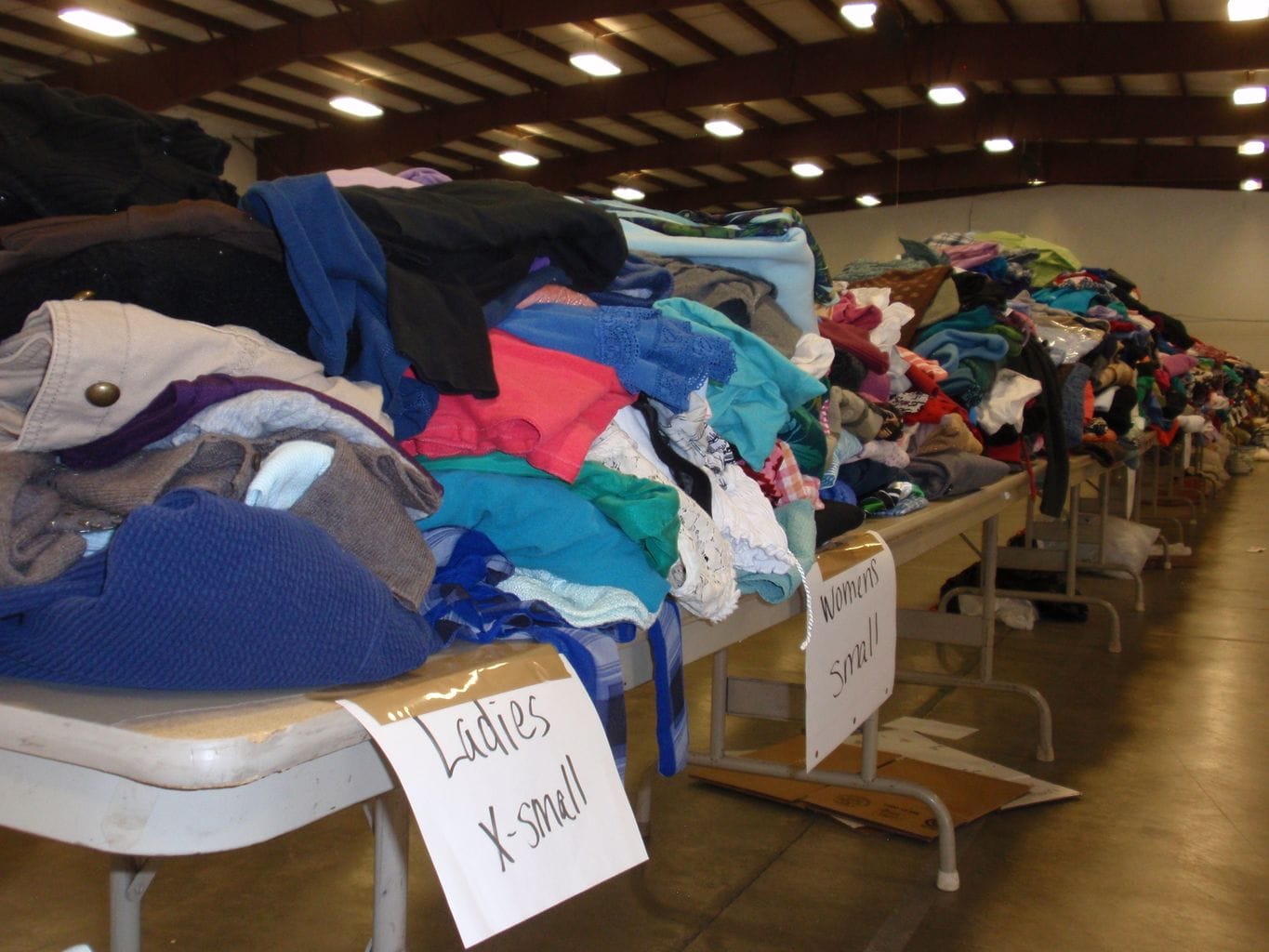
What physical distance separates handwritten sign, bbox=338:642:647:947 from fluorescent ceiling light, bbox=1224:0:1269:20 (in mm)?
8716

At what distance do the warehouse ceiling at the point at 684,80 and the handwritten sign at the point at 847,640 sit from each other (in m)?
6.81

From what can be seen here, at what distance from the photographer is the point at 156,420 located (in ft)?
2.27

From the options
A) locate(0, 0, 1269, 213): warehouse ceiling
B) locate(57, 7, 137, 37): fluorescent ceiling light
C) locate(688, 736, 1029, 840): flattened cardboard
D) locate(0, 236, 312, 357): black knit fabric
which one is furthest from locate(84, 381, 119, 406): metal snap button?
locate(57, 7, 137, 37): fluorescent ceiling light

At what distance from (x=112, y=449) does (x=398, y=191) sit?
0.43 m

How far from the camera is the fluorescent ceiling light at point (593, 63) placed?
921cm

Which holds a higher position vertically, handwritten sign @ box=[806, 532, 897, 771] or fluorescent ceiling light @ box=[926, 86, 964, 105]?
fluorescent ceiling light @ box=[926, 86, 964, 105]

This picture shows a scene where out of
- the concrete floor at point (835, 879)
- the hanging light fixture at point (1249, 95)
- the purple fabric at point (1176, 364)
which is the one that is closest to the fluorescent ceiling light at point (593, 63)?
the hanging light fixture at point (1249, 95)

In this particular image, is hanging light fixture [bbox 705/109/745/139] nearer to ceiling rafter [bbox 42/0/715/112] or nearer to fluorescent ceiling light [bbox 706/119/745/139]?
fluorescent ceiling light [bbox 706/119/745/139]

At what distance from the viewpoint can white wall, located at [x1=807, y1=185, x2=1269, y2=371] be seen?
13469 mm

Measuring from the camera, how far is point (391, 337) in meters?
0.86

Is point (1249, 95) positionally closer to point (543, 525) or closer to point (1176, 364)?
point (1176, 364)

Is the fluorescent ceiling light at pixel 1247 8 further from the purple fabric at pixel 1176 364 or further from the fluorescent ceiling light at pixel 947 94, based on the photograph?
the purple fabric at pixel 1176 364

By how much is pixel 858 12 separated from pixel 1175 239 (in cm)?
789

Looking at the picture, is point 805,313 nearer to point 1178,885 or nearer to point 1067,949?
point 1067,949
